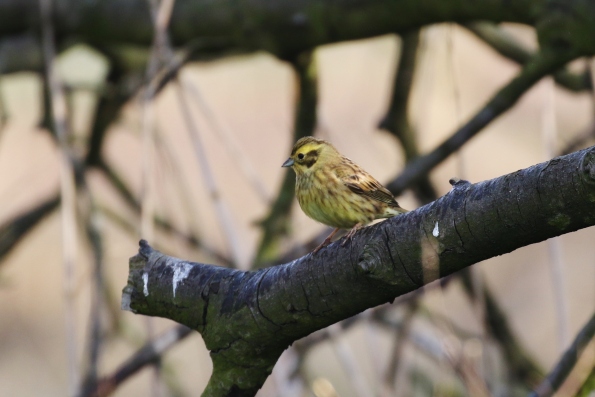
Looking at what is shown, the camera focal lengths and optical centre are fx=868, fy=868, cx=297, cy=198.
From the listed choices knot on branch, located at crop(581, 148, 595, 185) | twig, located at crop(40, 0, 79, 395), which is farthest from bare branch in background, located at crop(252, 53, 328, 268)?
knot on branch, located at crop(581, 148, 595, 185)

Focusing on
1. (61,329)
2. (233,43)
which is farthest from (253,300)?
(61,329)

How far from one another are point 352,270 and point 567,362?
2.91 ft

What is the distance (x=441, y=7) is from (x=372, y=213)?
0.92 m

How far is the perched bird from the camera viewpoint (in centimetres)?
335

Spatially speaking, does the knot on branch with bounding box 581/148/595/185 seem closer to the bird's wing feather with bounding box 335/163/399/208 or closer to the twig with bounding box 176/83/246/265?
the bird's wing feather with bounding box 335/163/399/208

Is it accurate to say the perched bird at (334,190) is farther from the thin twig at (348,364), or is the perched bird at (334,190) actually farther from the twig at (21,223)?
the twig at (21,223)

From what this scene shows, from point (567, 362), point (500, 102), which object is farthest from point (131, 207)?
point (567, 362)

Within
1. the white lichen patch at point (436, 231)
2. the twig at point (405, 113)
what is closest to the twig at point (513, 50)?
the twig at point (405, 113)

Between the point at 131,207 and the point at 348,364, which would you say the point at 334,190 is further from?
the point at 131,207

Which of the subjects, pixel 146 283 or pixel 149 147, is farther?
pixel 149 147

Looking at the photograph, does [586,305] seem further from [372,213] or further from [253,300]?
[253,300]

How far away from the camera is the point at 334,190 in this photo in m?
3.40

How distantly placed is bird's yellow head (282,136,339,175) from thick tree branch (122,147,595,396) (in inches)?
46.2

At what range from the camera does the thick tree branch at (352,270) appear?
1677 millimetres
